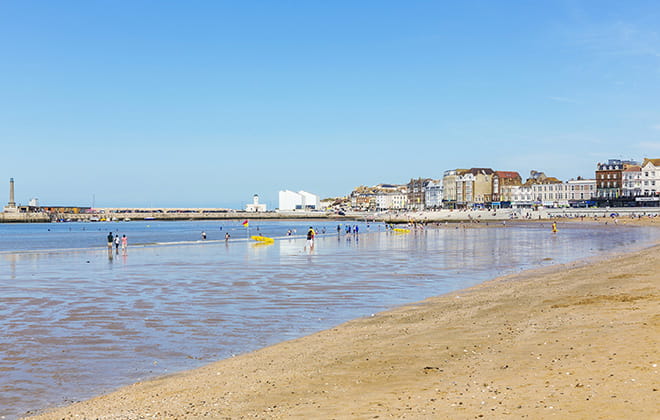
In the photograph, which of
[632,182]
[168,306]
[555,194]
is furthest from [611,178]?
[168,306]

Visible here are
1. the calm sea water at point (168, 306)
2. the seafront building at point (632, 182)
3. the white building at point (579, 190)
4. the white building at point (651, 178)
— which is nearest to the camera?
the calm sea water at point (168, 306)

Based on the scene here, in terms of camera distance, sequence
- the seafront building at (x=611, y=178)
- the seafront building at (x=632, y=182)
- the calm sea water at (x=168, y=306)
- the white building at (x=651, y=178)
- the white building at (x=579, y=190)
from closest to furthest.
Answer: the calm sea water at (x=168, y=306) < the white building at (x=651, y=178) < the seafront building at (x=632, y=182) < the seafront building at (x=611, y=178) < the white building at (x=579, y=190)

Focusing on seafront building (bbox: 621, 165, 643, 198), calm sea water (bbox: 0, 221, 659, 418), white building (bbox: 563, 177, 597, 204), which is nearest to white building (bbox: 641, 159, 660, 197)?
seafront building (bbox: 621, 165, 643, 198)

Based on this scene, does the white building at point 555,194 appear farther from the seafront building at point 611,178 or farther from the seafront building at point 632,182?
the seafront building at point 632,182

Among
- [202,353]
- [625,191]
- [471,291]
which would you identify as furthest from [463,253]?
[625,191]

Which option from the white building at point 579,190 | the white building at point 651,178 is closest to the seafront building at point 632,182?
the white building at point 651,178

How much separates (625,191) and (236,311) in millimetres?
154303

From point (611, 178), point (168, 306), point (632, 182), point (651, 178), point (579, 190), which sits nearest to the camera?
point (168, 306)

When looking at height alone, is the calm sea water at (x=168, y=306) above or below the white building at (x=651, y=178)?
below

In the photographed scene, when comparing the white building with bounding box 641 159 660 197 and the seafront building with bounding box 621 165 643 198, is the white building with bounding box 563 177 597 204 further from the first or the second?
the white building with bounding box 641 159 660 197

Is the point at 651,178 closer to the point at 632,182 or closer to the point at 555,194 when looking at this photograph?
the point at 632,182

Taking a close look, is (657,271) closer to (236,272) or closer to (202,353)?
(202,353)

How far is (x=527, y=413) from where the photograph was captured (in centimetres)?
688

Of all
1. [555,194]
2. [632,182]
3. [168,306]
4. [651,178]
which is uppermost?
[651,178]
